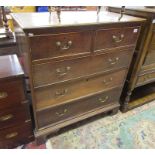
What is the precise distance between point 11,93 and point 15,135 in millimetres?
441

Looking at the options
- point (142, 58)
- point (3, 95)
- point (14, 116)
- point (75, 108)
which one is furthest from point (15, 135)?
point (142, 58)

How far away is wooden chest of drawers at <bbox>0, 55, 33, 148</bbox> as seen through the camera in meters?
0.97

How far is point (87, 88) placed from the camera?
1.33 meters

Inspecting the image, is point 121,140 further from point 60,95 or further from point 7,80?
point 7,80

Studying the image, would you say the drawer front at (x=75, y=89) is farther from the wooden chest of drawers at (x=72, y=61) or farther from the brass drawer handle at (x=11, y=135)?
the brass drawer handle at (x=11, y=135)

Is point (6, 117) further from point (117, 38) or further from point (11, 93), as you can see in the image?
point (117, 38)

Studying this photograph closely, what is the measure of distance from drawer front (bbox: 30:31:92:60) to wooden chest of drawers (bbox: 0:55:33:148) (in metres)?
0.19

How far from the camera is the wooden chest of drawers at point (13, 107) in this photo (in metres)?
0.97

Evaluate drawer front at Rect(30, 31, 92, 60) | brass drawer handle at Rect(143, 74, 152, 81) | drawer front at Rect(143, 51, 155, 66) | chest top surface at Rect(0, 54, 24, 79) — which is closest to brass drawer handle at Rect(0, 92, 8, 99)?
chest top surface at Rect(0, 54, 24, 79)

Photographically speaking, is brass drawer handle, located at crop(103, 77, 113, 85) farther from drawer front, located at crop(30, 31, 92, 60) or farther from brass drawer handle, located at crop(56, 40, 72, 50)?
brass drawer handle, located at crop(56, 40, 72, 50)

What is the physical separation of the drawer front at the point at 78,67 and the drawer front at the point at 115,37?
75 mm

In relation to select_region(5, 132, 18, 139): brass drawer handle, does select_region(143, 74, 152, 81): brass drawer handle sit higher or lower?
higher
